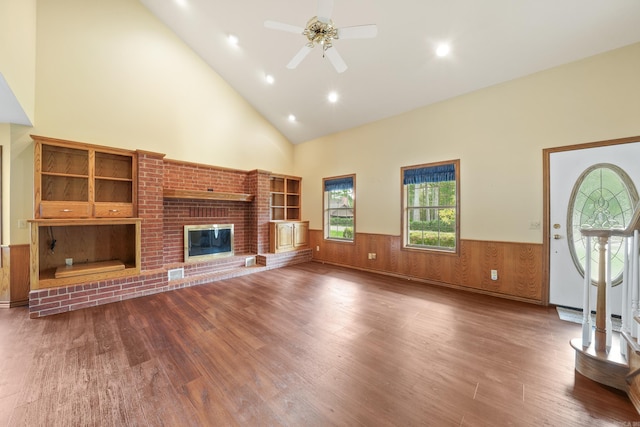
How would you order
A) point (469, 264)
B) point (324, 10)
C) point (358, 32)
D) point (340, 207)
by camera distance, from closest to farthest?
1. point (324, 10)
2. point (358, 32)
3. point (469, 264)
4. point (340, 207)

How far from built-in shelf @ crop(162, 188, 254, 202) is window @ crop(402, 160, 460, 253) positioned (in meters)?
3.45

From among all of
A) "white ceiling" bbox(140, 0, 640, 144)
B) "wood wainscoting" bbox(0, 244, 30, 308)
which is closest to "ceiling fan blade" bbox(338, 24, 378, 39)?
"white ceiling" bbox(140, 0, 640, 144)

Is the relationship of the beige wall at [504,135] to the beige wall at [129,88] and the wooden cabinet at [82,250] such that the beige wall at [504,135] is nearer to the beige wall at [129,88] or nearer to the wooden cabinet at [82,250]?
the beige wall at [129,88]

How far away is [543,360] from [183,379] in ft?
9.73

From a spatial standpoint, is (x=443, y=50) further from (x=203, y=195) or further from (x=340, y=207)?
(x=203, y=195)

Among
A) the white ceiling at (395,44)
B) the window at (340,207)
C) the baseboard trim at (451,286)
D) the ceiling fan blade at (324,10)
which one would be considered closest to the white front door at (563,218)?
the baseboard trim at (451,286)

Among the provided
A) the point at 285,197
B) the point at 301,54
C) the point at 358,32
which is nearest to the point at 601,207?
the point at 358,32

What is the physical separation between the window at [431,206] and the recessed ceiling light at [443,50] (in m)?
1.60

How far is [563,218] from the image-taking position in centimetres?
321

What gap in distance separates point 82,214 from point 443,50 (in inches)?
223

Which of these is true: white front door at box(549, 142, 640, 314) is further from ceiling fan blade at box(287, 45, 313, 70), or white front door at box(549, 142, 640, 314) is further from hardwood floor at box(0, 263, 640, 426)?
ceiling fan blade at box(287, 45, 313, 70)

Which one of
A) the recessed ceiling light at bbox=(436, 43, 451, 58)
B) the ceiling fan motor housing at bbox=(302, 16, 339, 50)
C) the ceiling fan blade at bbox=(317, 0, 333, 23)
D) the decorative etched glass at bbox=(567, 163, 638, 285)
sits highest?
the recessed ceiling light at bbox=(436, 43, 451, 58)

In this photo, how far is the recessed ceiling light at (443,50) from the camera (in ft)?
10.8

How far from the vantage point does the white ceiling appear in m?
2.76
